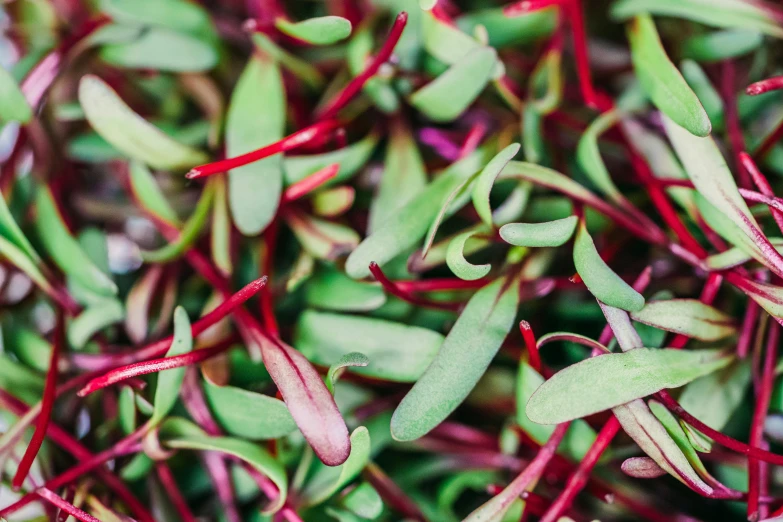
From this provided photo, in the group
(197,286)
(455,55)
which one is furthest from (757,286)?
(197,286)

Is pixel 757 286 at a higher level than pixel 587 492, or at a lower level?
higher

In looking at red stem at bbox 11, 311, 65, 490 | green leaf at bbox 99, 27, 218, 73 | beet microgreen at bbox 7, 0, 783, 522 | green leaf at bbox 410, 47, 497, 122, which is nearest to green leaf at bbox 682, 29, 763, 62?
beet microgreen at bbox 7, 0, 783, 522

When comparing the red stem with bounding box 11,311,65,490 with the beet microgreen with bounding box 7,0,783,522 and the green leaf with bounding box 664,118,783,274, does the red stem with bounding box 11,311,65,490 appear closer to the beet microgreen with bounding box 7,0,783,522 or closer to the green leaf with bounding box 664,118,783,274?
the beet microgreen with bounding box 7,0,783,522

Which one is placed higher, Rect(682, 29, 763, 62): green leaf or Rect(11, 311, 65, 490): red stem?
Rect(682, 29, 763, 62): green leaf

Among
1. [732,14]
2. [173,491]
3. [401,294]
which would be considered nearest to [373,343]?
[401,294]

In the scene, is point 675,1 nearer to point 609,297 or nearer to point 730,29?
point 730,29
